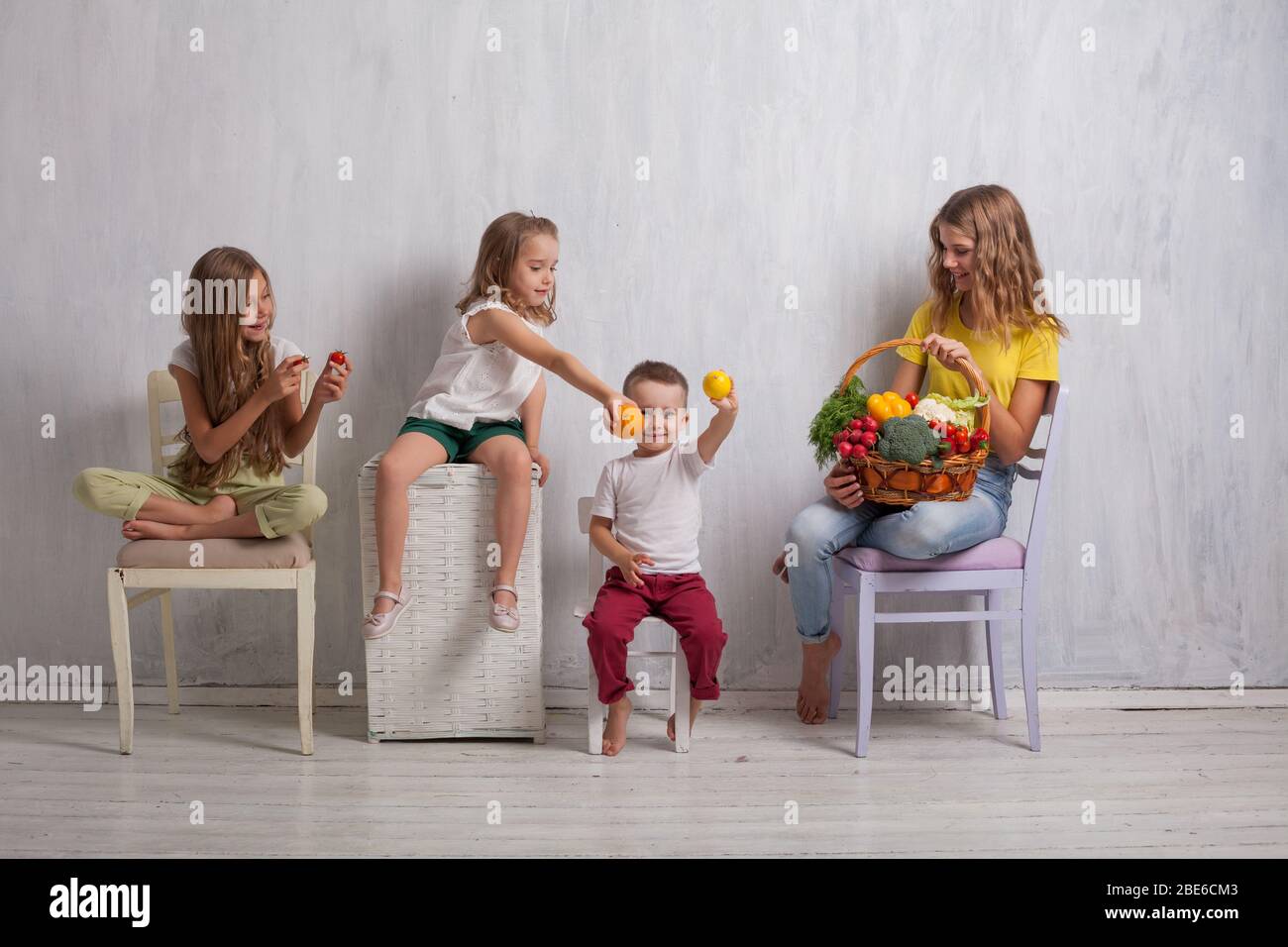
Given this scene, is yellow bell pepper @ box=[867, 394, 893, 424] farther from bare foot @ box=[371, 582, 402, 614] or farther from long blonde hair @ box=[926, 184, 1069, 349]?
bare foot @ box=[371, 582, 402, 614]

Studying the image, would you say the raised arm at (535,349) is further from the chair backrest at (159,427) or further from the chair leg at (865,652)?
the chair leg at (865,652)

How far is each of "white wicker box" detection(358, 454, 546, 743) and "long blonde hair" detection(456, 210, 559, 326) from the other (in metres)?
0.42

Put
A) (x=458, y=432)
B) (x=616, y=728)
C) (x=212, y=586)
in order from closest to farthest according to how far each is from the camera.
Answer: (x=212, y=586)
(x=616, y=728)
(x=458, y=432)

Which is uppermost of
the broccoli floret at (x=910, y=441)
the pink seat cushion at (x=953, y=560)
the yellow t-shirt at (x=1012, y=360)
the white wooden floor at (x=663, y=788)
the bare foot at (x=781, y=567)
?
the yellow t-shirt at (x=1012, y=360)

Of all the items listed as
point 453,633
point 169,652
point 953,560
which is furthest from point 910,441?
point 169,652

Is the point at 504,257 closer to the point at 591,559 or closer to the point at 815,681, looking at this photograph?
the point at 591,559

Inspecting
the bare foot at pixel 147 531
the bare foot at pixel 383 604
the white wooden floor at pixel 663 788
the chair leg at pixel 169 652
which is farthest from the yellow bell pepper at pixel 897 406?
the chair leg at pixel 169 652

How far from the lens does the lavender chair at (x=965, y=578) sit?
8.31 ft

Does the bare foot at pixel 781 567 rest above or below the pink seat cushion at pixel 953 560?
below

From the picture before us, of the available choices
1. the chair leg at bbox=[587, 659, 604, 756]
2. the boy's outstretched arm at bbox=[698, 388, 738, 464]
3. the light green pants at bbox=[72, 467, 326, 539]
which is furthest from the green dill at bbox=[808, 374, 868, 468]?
the light green pants at bbox=[72, 467, 326, 539]

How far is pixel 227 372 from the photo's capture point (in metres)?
2.64

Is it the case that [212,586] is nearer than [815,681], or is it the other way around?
[212,586]

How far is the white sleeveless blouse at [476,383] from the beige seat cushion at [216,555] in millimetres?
462

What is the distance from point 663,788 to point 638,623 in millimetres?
370
